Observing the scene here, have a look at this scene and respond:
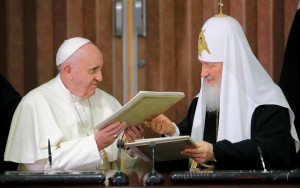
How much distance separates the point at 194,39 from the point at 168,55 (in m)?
0.27

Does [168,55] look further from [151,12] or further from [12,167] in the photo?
[12,167]

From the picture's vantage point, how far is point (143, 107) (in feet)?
15.7

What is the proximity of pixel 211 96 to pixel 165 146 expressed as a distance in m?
0.90

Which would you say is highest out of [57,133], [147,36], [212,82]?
[147,36]

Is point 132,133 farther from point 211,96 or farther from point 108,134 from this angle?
point 211,96

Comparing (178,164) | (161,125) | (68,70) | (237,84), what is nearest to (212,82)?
(237,84)

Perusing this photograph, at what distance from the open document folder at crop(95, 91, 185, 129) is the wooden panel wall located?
1527mm

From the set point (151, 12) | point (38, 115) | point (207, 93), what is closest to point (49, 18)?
point (151, 12)

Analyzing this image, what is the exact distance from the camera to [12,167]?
580cm

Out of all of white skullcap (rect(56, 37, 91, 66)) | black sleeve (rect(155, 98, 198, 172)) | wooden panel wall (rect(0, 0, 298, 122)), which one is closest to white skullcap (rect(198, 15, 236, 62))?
black sleeve (rect(155, 98, 198, 172))

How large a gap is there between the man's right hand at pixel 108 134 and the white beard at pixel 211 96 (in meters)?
0.73

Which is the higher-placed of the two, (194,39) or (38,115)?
(194,39)

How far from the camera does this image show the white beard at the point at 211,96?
17.3ft

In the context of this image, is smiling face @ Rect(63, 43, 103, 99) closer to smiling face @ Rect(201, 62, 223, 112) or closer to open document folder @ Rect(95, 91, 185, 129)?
open document folder @ Rect(95, 91, 185, 129)
